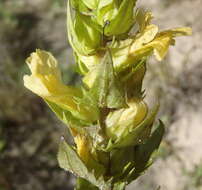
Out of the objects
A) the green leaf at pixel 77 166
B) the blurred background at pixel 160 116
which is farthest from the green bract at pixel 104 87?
the blurred background at pixel 160 116

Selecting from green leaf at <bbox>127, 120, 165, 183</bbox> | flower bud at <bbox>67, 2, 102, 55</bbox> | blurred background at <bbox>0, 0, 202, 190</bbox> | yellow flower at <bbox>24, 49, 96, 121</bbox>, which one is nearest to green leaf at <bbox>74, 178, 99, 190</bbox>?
green leaf at <bbox>127, 120, 165, 183</bbox>

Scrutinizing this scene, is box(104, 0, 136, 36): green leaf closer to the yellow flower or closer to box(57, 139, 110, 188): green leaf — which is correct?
the yellow flower

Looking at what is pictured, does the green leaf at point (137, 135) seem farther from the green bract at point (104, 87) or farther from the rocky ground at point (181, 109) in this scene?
the rocky ground at point (181, 109)

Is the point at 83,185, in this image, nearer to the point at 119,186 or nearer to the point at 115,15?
the point at 119,186

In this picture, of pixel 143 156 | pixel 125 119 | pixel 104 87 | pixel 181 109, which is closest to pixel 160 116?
pixel 181 109

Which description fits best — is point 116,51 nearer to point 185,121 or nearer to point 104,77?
point 104,77

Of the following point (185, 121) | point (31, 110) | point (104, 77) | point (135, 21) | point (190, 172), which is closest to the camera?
point (104, 77)

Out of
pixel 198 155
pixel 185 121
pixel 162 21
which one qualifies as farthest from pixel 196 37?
pixel 198 155
